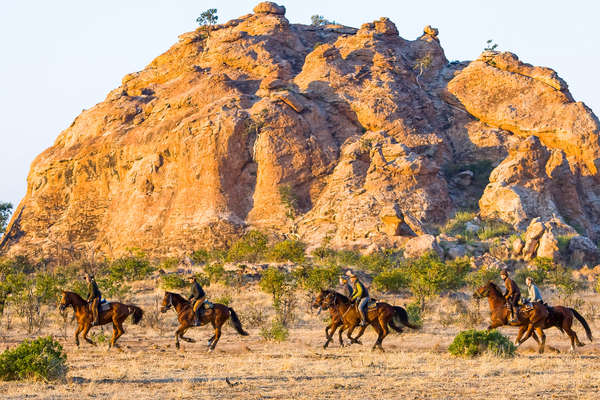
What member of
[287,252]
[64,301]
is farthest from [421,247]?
[64,301]

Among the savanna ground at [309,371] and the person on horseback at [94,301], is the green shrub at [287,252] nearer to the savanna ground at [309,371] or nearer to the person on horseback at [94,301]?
the savanna ground at [309,371]

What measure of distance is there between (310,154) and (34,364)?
120 feet

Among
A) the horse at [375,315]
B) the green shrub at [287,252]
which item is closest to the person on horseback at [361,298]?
the horse at [375,315]

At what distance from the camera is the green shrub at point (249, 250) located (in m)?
41.2

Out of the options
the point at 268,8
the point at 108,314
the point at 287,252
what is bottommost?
the point at 108,314

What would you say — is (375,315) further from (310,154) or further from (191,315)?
(310,154)

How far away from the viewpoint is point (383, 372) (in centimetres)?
1441

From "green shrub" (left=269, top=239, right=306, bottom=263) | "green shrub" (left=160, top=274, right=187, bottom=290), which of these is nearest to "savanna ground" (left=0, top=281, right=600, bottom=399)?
"green shrub" (left=160, top=274, right=187, bottom=290)

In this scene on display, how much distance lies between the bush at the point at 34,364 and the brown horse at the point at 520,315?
381 inches

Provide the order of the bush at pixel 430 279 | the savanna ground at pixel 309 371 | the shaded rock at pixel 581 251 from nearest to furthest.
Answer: the savanna ground at pixel 309 371 → the bush at pixel 430 279 → the shaded rock at pixel 581 251

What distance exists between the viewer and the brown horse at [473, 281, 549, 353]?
16.7 meters

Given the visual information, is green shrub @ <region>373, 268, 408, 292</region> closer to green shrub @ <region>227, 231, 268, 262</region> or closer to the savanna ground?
the savanna ground

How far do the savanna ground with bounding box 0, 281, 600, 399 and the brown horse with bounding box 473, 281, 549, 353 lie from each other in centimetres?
60

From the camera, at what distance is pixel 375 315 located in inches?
703
